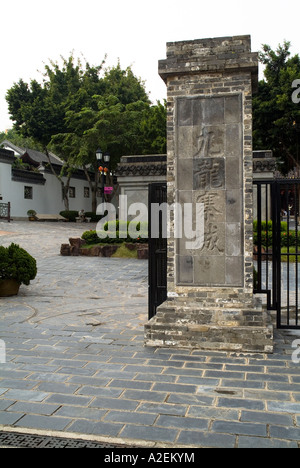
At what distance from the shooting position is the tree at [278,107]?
24109mm

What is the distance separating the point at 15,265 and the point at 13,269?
0.36 ft

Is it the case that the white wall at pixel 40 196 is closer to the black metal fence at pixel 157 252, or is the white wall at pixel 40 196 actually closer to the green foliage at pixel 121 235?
the green foliage at pixel 121 235

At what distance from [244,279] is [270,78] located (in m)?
22.0

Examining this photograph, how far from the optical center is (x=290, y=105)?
2409 cm

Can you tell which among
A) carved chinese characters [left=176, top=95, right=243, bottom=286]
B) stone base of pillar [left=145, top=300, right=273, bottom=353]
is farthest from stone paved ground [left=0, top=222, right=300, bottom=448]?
carved chinese characters [left=176, top=95, right=243, bottom=286]

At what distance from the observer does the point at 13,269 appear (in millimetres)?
9688

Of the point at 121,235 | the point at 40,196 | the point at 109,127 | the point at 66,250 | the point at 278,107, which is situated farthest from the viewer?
the point at 40,196

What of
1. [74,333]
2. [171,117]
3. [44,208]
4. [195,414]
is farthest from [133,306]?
[44,208]

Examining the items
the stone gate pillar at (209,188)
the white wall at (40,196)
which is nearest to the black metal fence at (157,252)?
the stone gate pillar at (209,188)

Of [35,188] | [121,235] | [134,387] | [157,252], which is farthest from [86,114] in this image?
[134,387]

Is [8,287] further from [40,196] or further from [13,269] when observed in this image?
[40,196]

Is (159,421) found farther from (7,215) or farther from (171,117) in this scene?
(7,215)

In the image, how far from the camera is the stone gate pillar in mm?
6008

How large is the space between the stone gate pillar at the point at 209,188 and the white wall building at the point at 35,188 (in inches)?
991
